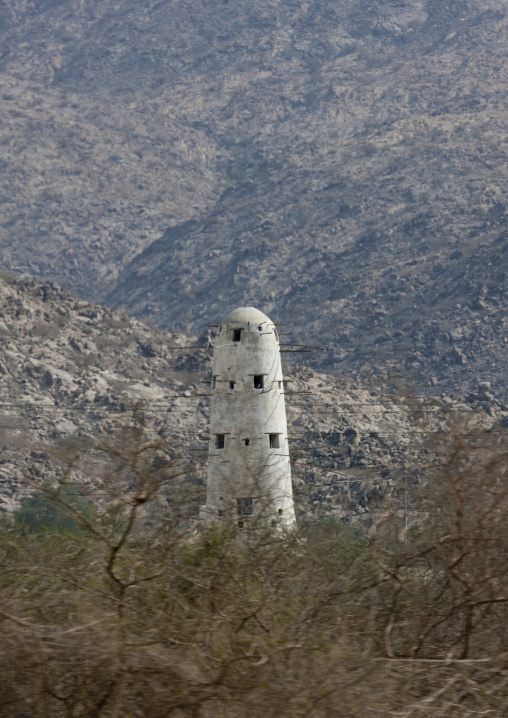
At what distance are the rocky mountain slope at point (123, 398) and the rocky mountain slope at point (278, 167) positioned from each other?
11585 mm

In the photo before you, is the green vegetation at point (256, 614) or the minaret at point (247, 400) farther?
the minaret at point (247, 400)

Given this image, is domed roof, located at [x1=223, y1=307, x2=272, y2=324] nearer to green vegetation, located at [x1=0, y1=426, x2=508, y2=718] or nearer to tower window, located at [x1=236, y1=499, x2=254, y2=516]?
tower window, located at [x1=236, y1=499, x2=254, y2=516]

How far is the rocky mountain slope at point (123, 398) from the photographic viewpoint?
39000 millimetres

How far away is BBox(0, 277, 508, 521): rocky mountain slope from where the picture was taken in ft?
128

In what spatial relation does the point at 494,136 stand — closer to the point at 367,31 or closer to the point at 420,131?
the point at 420,131

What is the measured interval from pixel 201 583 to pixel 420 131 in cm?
10587

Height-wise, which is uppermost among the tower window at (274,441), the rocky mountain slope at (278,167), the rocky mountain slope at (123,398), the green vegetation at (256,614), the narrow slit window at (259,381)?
the rocky mountain slope at (278,167)

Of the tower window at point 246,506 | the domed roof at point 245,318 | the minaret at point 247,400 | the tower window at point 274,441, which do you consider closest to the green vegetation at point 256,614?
the tower window at point 246,506

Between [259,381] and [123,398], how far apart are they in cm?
3162

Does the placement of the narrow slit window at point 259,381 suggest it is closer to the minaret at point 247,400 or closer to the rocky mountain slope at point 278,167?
the minaret at point 247,400

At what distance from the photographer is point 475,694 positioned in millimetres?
8641

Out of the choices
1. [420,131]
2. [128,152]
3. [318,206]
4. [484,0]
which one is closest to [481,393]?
[318,206]

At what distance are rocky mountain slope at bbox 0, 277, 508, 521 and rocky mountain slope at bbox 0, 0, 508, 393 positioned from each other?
11585mm

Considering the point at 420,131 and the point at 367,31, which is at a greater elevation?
the point at 367,31
